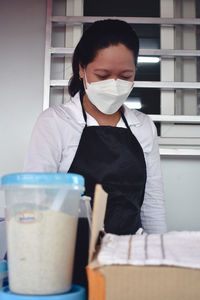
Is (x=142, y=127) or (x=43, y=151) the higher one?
(x=142, y=127)

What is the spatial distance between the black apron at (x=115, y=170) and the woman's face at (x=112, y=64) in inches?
7.2

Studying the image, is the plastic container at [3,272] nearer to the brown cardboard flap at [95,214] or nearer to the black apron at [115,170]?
the brown cardboard flap at [95,214]

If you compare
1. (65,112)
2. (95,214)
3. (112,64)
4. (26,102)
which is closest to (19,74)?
(26,102)

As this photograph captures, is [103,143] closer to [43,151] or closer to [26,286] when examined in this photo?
[43,151]

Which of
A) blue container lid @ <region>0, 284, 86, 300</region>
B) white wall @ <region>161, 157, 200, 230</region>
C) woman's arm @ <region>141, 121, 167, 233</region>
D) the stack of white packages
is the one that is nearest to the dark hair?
woman's arm @ <region>141, 121, 167, 233</region>

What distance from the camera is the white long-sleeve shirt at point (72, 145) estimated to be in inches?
64.9

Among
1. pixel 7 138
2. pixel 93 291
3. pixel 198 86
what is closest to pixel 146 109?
pixel 198 86

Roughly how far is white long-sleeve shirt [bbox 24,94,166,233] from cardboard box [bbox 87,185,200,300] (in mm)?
804

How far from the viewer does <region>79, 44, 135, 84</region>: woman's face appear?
1.75 m

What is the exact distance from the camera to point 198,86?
8.24 feet

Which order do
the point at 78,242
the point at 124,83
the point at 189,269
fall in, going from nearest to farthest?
the point at 189,269
the point at 78,242
the point at 124,83

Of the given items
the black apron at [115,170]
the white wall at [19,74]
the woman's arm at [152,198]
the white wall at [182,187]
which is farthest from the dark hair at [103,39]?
the white wall at [182,187]

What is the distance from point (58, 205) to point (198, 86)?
5.97 feet

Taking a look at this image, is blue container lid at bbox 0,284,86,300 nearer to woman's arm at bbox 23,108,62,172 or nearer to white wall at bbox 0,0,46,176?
woman's arm at bbox 23,108,62,172
